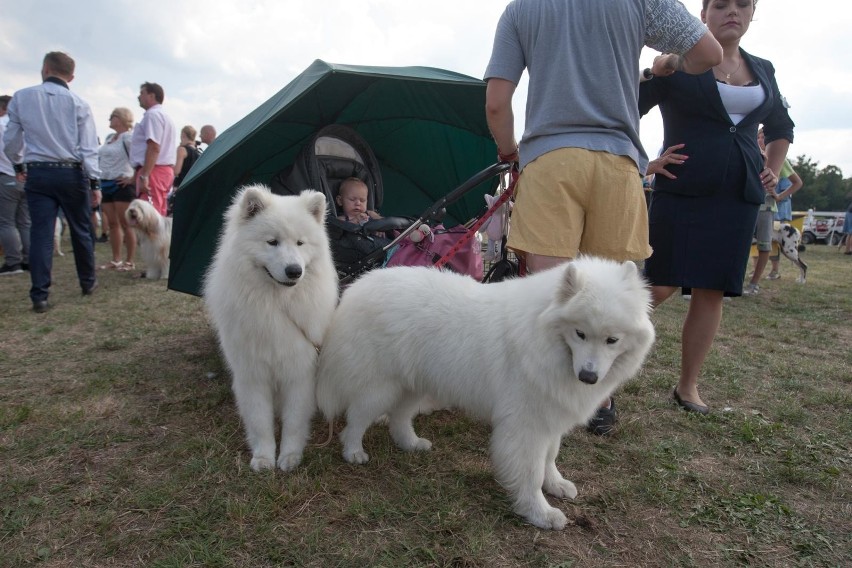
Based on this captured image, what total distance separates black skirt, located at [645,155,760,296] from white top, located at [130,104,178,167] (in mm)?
6419

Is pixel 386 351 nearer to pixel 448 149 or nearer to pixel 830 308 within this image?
pixel 448 149

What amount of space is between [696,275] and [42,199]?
600 cm

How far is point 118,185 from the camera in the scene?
26.5ft

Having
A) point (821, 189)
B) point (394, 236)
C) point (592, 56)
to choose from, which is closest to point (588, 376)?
point (592, 56)

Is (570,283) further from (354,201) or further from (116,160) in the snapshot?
(116,160)

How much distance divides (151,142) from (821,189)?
2258 inches

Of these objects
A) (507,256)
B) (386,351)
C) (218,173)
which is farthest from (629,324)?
(218,173)

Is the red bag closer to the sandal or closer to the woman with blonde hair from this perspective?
the woman with blonde hair

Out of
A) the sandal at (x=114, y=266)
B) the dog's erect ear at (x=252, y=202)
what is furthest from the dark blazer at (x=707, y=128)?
the sandal at (x=114, y=266)

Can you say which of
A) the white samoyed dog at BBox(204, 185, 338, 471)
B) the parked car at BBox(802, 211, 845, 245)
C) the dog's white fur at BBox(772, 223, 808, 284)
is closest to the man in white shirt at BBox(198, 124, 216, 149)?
the white samoyed dog at BBox(204, 185, 338, 471)

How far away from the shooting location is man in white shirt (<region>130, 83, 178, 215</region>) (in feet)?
22.3

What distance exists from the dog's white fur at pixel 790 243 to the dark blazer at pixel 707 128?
732 cm

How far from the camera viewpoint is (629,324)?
2.00 meters

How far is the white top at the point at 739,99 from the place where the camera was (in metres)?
2.92
